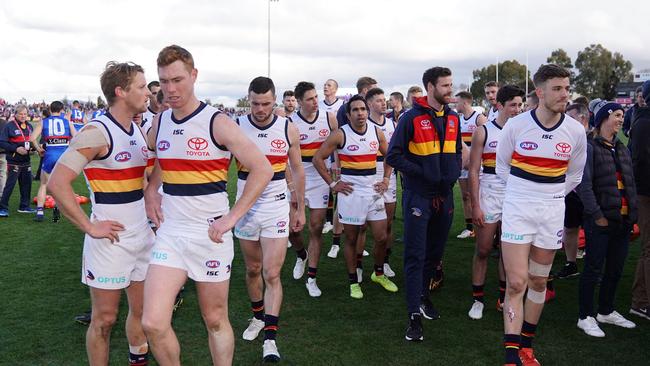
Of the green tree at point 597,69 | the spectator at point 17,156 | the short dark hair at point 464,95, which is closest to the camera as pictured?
the short dark hair at point 464,95

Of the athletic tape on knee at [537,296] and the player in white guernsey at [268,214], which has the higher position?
the player in white guernsey at [268,214]

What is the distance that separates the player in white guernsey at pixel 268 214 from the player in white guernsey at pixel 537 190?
1.98m

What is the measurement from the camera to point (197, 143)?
3.73m

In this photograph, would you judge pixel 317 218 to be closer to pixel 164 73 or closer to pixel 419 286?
pixel 419 286

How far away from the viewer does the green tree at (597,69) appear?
7762 cm

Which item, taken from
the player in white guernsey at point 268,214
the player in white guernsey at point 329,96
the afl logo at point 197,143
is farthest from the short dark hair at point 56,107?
the afl logo at point 197,143

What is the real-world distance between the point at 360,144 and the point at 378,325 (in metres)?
2.13

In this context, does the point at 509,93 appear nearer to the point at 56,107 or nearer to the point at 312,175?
the point at 312,175

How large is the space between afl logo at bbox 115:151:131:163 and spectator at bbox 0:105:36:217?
30.7 feet

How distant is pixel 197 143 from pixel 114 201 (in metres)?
0.82

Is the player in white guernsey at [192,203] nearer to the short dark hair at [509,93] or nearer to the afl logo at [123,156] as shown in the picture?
the afl logo at [123,156]

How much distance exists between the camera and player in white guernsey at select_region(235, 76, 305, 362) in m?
5.25

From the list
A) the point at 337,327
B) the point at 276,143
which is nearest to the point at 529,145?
the point at 276,143

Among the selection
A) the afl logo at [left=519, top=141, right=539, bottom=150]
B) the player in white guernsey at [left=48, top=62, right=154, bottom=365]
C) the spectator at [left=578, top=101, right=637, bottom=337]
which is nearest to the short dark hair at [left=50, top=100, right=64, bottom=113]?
the player in white guernsey at [left=48, top=62, right=154, bottom=365]
